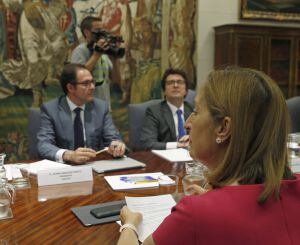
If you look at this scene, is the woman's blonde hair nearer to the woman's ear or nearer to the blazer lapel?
the woman's ear

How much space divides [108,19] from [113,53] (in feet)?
1.94

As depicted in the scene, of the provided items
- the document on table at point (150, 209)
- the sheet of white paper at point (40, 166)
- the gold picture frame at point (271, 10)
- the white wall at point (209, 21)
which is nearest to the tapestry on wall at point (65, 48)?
the white wall at point (209, 21)

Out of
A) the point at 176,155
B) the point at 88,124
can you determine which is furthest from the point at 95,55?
the point at 176,155

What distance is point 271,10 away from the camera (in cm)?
573

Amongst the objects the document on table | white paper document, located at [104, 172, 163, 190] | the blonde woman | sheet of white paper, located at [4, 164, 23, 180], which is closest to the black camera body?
sheet of white paper, located at [4, 164, 23, 180]

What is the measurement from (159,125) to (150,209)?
69.3 inches

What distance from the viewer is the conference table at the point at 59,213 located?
4.24ft

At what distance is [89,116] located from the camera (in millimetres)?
2938


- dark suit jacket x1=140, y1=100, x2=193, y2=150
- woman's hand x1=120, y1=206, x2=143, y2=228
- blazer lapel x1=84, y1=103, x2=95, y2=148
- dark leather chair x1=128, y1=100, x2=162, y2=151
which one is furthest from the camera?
dark leather chair x1=128, y1=100, x2=162, y2=151

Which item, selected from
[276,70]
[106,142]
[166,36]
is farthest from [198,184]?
[276,70]

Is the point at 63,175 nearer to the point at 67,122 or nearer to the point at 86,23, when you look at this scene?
the point at 67,122

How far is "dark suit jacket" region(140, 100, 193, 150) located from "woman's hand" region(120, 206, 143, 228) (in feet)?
5.78

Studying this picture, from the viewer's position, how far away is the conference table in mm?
1293

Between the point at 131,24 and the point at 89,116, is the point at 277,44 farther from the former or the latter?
the point at 89,116
